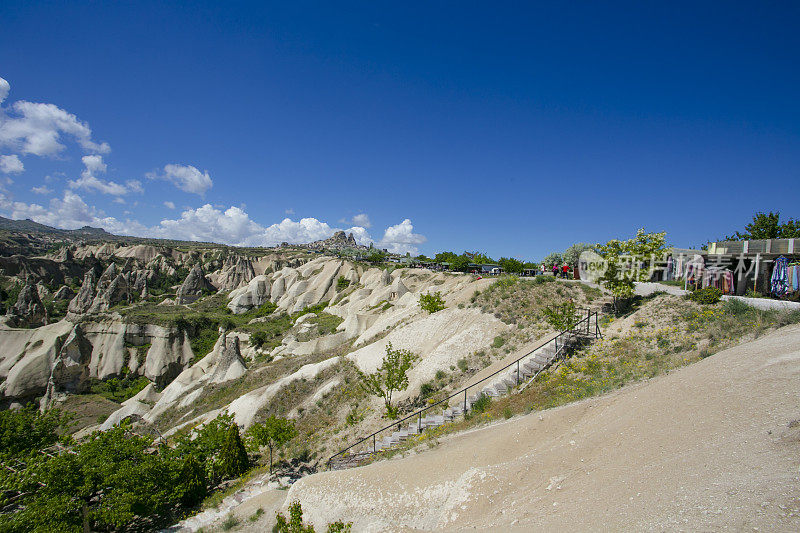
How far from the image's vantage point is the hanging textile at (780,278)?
1407 cm

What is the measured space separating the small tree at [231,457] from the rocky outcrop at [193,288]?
218ft

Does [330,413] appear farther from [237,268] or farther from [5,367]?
[237,268]

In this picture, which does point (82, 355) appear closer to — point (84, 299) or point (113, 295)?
point (84, 299)

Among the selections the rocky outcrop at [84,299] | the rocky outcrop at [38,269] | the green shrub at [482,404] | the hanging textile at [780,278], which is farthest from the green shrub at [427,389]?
the rocky outcrop at [38,269]

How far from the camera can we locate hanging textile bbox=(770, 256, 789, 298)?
1407cm

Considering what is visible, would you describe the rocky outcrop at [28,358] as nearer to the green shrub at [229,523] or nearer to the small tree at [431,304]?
the green shrub at [229,523]

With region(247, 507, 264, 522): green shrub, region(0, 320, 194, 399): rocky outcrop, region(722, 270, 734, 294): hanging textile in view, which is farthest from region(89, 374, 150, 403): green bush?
region(722, 270, 734, 294): hanging textile

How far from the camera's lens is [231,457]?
654 inches

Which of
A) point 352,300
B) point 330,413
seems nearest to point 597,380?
point 330,413

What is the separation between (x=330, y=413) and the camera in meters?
19.4

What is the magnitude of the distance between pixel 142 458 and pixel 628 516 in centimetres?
1701

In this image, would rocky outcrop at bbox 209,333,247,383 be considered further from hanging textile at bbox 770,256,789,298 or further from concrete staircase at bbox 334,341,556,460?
hanging textile at bbox 770,256,789,298

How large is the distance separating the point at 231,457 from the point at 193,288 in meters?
71.7

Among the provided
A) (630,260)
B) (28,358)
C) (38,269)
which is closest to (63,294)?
(38,269)
